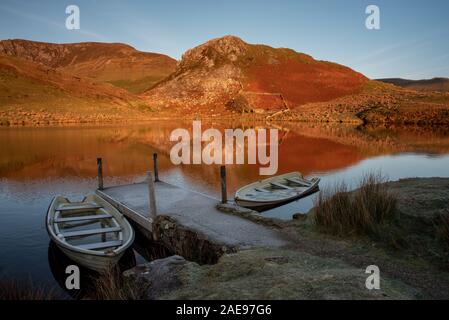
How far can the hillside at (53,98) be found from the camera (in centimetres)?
6544

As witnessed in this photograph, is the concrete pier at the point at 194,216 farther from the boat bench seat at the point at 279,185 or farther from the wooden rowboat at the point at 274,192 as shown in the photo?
the boat bench seat at the point at 279,185

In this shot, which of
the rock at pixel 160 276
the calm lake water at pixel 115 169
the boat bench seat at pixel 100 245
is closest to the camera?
the rock at pixel 160 276

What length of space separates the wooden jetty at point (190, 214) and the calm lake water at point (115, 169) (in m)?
1.34

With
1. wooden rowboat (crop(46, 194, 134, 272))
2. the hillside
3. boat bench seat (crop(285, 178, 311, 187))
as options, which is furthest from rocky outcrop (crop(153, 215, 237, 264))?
the hillside

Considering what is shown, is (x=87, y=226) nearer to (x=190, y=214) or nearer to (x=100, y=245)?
(x=100, y=245)

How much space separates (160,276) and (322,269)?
276cm

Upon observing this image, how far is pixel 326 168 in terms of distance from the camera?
913 inches

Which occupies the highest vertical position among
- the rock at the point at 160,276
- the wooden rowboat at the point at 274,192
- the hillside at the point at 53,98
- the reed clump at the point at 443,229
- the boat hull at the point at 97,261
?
the hillside at the point at 53,98

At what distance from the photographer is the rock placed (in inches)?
219

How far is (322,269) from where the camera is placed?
235 inches

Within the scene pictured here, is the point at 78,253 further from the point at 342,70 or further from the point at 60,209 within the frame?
the point at 342,70

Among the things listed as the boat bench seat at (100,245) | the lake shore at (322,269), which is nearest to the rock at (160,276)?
the lake shore at (322,269)

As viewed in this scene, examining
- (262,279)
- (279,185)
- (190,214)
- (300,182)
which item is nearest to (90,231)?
(190,214)
